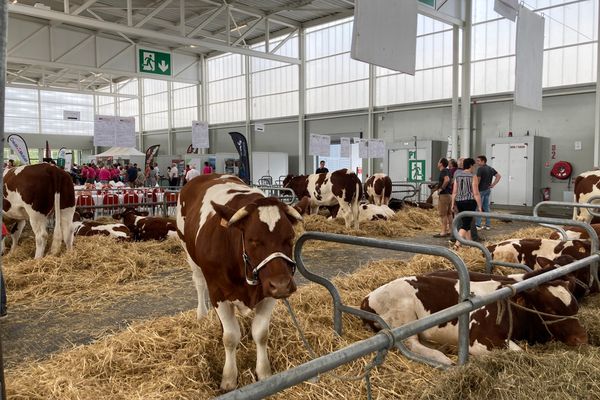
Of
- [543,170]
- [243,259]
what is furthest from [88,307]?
[543,170]

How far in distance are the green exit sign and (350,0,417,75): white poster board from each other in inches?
460

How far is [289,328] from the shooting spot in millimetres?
3395

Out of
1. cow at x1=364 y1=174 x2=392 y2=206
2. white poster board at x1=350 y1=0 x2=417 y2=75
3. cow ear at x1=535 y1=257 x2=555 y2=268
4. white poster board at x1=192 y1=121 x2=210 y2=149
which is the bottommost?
cow ear at x1=535 y1=257 x2=555 y2=268

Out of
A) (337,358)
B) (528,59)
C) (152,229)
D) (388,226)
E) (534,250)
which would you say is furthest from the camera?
(388,226)

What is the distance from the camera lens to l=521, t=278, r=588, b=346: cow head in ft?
11.0

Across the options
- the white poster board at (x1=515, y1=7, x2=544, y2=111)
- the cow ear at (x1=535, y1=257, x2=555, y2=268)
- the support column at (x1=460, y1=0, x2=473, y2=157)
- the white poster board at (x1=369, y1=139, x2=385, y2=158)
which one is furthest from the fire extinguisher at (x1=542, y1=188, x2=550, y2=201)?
the cow ear at (x1=535, y1=257, x2=555, y2=268)

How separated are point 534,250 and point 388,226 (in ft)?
16.6

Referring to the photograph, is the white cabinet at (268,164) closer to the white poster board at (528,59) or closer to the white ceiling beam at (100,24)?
the white ceiling beam at (100,24)

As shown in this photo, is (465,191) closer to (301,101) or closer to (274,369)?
(274,369)

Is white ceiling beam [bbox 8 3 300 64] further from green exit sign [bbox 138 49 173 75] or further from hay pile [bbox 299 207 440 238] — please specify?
hay pile [bbox 299 207 440 238]

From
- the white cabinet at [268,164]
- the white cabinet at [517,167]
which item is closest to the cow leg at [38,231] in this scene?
the white cabinet at [517,167]

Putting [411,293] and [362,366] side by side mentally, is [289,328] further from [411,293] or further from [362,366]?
[411,293]

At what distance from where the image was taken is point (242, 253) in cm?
265

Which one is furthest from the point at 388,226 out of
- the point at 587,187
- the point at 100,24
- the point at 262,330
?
the point at 100,24
